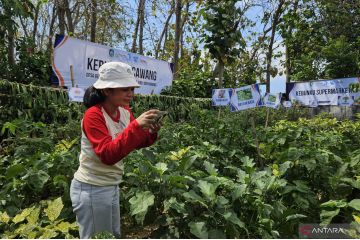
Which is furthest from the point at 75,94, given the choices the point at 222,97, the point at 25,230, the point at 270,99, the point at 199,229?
the point at 270,99

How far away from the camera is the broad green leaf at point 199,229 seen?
79.2 inches

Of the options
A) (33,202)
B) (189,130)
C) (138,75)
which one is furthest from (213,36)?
(33,202)

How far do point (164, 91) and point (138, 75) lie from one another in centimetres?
110

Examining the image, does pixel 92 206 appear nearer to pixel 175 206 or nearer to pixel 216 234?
pixel 175 206

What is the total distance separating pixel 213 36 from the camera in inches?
294

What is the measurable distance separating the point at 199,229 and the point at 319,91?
35.5 feet

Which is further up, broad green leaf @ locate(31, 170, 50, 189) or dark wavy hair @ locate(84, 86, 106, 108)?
dark wavy hair @ locate(84, 86, 106, 108)

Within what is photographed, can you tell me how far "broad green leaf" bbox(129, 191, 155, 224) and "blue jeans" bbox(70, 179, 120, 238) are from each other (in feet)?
0.45

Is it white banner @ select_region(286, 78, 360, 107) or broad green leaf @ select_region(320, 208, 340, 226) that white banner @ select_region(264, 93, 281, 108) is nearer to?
white banner @ select_region(286, 78, 360, 107)

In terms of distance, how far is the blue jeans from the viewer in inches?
83.1

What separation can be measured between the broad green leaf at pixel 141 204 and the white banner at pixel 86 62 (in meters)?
4.08

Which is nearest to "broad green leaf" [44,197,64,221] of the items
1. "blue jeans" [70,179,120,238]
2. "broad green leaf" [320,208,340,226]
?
"blue jeans" [70,179,120,238]

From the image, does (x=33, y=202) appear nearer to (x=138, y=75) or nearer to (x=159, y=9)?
(x=138, y=75)

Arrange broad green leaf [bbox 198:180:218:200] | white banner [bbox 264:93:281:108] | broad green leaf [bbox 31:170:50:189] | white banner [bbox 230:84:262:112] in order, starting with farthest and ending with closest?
white banner [bbox 264:93:281:108]
white banner [bbox 230:84:262:112]
broad green leaf [bbox 31:170:50:189]
broad green leaf [bbox 198:180:218:200]
